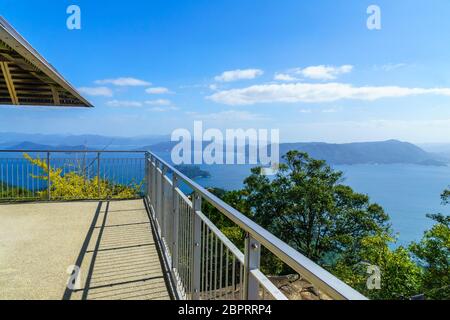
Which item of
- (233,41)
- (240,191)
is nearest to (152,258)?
(240,191)

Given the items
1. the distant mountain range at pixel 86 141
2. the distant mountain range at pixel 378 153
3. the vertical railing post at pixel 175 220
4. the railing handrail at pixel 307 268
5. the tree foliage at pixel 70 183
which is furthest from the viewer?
the distant mountain range at pixel 378 153

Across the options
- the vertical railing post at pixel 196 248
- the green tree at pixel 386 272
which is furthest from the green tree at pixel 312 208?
the vertical railing post at pixel 196 248

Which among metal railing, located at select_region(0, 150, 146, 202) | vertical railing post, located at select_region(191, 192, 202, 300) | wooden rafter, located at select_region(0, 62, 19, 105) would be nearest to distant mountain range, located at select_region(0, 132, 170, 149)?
metal railing, located at select_region(0, 150, 146, 202)

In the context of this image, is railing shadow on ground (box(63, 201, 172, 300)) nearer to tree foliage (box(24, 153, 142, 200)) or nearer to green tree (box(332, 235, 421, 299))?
tree foliage (box(24, 153, 142, 200))

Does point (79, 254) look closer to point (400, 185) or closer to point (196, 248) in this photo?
point (196, 248)

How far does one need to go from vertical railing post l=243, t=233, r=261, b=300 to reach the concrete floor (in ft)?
7.72

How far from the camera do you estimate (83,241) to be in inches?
206

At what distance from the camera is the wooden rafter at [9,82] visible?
574 cm

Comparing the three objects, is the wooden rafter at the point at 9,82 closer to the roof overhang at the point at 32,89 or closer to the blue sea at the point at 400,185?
the roof overhang at the point at 32,89

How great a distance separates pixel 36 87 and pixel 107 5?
1762cm

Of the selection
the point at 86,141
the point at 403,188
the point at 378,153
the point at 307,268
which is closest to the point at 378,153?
the point at 378,153

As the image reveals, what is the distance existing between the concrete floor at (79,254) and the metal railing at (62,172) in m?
1.38

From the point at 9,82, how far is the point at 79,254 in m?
3.79

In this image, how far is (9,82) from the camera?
6.19 meters
